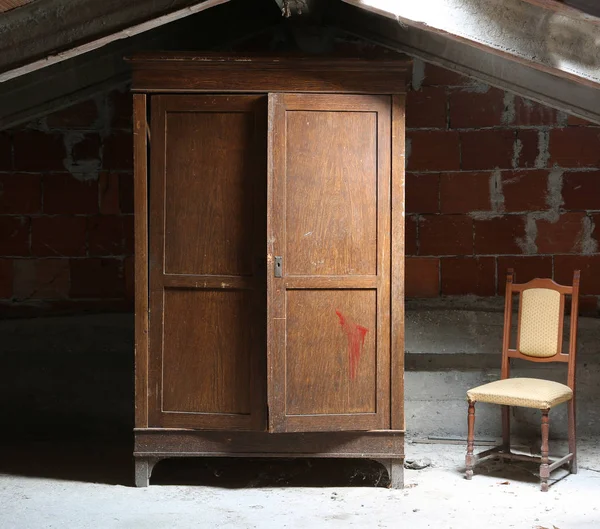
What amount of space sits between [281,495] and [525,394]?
115 centimetres

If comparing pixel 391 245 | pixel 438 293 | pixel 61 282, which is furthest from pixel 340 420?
pixel 61 282

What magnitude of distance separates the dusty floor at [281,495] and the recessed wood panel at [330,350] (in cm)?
40

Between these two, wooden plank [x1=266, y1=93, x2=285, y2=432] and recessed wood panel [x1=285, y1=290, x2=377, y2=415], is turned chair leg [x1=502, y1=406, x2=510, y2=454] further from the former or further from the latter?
wooden plank [x1=266, y1=93, x2=285, y2=432]

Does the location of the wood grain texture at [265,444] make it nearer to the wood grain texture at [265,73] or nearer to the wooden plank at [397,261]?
the wooden plank at [397,261]

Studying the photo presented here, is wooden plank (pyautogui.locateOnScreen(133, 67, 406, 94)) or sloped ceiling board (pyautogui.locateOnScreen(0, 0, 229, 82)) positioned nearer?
sloped ceiling board (pyautogui.locateOnScreen(0, 0, 229, 82))

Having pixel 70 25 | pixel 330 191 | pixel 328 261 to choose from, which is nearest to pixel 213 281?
pixel 328 261

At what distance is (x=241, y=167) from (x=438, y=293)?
1419mm

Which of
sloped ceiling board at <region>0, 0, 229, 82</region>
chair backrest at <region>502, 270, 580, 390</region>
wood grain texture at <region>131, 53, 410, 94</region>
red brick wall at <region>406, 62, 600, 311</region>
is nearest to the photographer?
sloped ceiling board at <region>0, 0, 229, 82</region>

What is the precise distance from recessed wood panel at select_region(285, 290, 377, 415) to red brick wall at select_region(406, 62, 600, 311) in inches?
36.0

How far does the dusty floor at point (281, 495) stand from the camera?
3.13m

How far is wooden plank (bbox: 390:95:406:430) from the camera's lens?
136 inches

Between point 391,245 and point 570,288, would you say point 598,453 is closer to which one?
point 570,288

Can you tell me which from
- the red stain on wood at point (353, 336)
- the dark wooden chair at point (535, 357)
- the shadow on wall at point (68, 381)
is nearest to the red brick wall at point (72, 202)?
the shadow on wall at point (68, 381)

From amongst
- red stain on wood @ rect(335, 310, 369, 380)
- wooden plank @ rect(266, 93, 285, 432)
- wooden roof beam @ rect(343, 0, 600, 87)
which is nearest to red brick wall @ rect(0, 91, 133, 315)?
wooden plank @ rect(266, 93, 285, 432)
